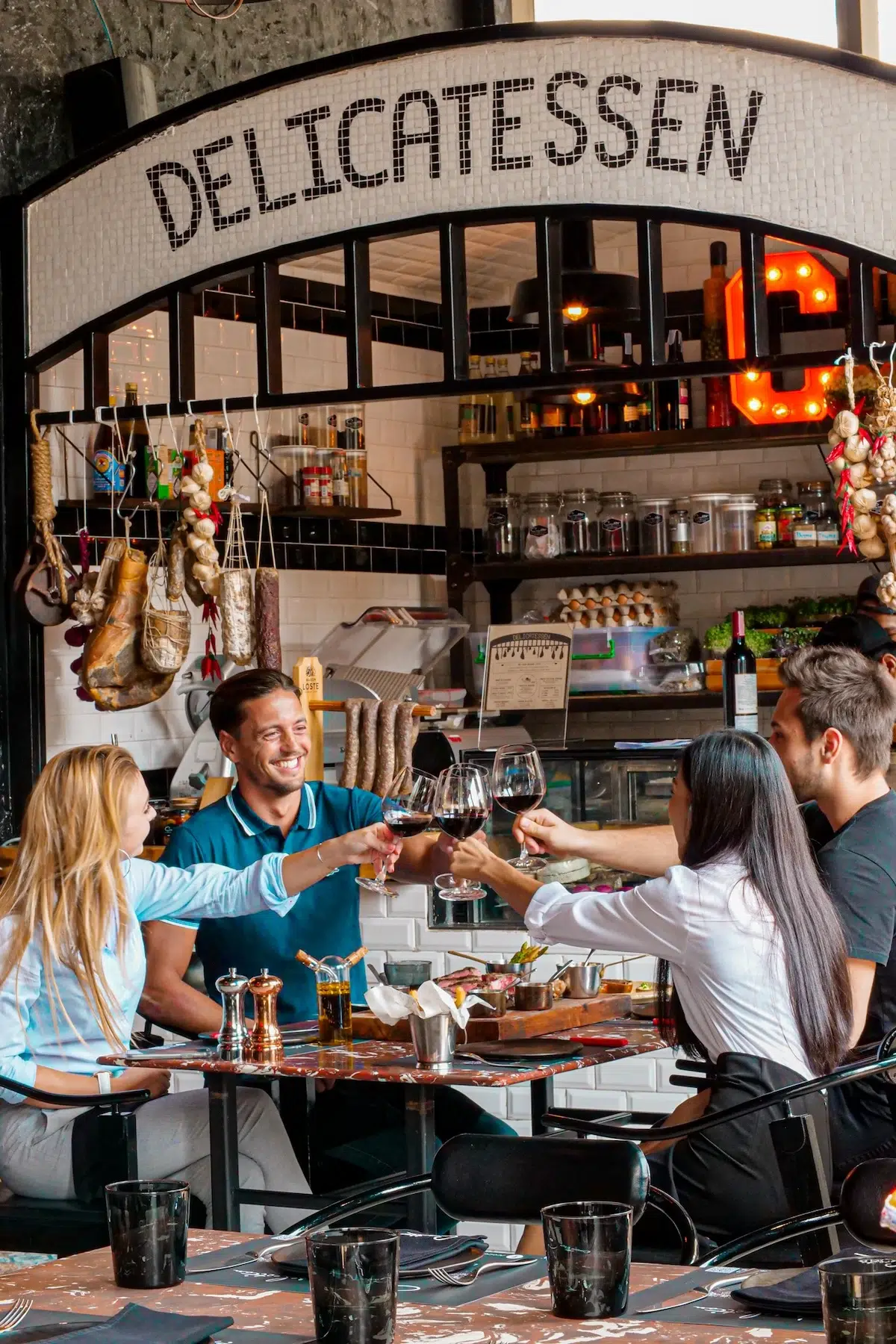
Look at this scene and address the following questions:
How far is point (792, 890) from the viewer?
3277 mm

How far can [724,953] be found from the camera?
10.6ft

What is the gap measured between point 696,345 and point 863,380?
2776 millimetres

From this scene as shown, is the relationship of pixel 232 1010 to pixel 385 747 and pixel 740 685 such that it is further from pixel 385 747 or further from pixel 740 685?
pixel 740 685

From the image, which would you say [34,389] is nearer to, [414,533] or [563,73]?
[563,73]

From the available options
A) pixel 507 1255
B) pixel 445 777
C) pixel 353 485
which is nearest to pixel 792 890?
pixel 445 777

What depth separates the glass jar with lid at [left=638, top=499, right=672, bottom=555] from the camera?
26.5 feet

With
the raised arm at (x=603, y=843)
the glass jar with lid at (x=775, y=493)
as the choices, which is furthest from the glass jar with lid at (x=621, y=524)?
the raised arm at (x=603, y=843)

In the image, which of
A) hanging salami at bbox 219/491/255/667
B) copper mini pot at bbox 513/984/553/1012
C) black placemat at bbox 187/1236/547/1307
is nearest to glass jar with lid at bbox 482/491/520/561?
hanging salami at bbox 219/491/255/667

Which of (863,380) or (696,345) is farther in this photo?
(696,345)

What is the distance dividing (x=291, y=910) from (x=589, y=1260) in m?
2.74

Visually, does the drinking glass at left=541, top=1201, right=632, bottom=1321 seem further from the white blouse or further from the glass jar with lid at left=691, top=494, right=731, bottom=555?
the glass jar with lid at left=691, top=494, right=731, bottom=555

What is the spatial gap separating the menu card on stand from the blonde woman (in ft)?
6.84

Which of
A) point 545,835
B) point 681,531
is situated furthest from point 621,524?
point 545,835

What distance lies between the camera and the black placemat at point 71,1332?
1.70 metres
